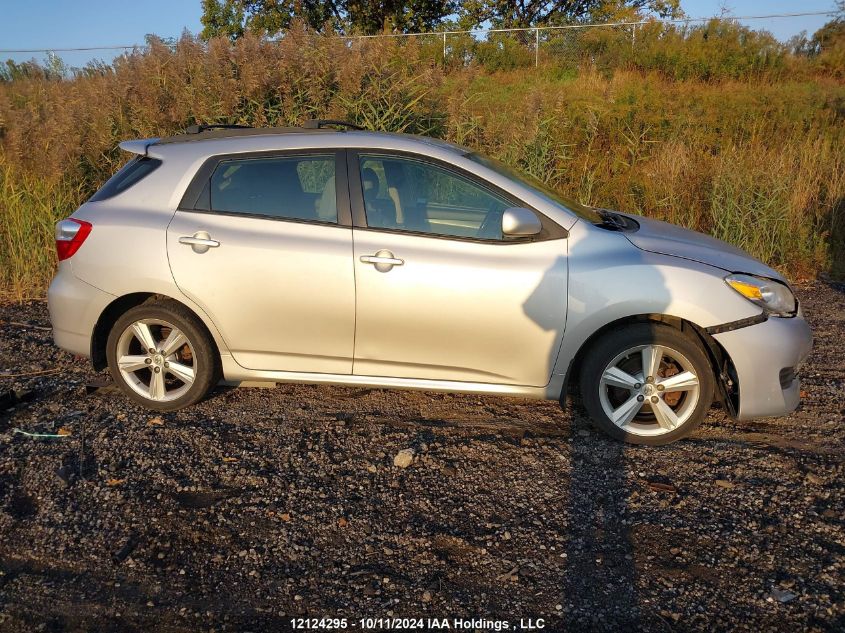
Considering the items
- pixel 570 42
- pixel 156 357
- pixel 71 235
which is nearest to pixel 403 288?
pixel 156 357

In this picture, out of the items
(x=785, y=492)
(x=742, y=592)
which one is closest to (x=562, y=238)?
(x=785, y=492)

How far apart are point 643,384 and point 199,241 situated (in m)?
2.78

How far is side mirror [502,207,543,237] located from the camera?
412 cm

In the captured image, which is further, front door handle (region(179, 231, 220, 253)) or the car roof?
the car roof

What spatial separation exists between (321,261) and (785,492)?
110 inches

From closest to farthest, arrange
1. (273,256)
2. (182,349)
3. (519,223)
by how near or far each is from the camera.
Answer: (519,223)
(273,256)
(182,349)

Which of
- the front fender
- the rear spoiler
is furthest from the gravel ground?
the rear spoiler

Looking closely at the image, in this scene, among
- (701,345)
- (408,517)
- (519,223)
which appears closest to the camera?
(408,517)

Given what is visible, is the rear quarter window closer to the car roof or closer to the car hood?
the car roof

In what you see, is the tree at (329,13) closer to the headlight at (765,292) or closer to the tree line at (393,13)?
the tree line at (393,13)

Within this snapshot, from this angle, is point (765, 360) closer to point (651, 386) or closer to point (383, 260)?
point (651, 386)

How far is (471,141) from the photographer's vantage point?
9.42 metres

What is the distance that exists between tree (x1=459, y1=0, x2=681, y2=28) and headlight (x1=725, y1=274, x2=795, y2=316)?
28251 mm

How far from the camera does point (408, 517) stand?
3.51 m
